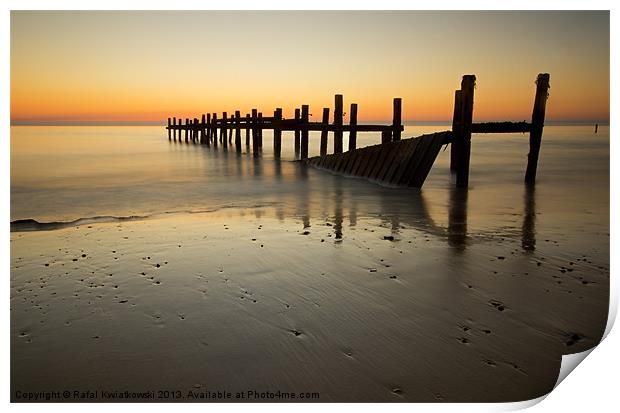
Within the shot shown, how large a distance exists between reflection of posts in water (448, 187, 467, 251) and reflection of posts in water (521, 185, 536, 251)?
0.53 meters

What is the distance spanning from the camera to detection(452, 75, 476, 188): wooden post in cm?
749

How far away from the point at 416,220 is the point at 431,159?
2443mm

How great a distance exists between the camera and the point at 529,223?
16.5 feet

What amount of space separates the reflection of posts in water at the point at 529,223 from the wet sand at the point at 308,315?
0.15ft

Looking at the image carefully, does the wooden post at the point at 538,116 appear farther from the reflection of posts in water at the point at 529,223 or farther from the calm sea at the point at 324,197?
the reflection of posts in water at the point at 529,223

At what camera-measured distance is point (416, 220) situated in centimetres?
518

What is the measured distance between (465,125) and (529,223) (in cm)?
303

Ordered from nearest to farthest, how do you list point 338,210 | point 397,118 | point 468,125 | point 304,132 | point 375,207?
point 338,210
point 375,207
point 468,125
point 397,118
point 304,132

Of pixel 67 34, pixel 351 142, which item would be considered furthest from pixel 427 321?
pixel 351 142

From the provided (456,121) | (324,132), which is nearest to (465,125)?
(456,121)

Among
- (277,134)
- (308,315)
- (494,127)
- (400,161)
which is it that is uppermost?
(277,134)

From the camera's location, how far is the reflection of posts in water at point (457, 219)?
4.17 metres

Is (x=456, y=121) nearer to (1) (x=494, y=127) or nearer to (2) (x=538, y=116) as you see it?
(1) (x=494, y=127)
